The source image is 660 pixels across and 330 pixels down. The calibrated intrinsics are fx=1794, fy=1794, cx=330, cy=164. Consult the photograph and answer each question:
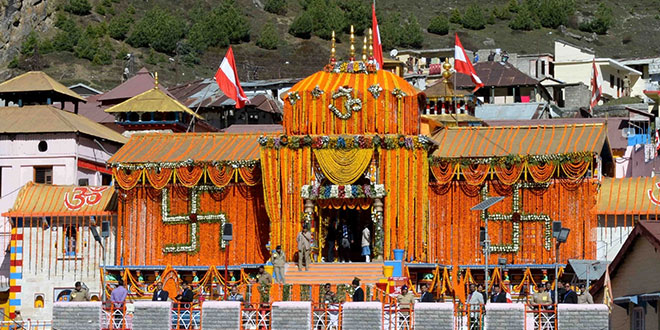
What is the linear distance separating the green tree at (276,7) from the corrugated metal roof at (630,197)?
127m

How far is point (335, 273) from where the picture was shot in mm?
64438

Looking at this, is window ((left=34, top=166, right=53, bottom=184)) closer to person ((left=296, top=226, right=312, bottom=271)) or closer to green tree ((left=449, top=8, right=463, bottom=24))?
person ((left=296, top=226, right=312, bottom=271))

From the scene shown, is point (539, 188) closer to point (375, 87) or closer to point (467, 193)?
point (467, 193)

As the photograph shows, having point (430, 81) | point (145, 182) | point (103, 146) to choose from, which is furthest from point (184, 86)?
point (145, 182)

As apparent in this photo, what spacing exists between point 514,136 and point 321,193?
8371mm

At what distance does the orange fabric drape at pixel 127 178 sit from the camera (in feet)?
233

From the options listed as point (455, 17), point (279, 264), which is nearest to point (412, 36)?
point (455, 17)

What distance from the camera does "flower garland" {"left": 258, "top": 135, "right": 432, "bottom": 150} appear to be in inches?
2638

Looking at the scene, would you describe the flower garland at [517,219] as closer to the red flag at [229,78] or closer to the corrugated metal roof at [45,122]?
the red flag at [229,78]

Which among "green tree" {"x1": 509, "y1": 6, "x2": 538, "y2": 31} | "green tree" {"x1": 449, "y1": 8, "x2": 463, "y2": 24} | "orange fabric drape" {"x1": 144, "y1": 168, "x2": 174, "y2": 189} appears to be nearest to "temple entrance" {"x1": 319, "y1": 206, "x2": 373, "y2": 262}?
"orange fabric drape" {"x1": 144, "y1": 168, "x2": 174, "y2": 189}

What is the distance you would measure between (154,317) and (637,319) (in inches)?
515

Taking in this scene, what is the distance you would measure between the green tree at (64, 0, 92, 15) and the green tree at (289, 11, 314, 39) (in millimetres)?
21671

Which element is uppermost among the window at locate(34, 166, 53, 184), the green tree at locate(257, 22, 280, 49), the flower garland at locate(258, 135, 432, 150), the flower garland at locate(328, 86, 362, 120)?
the green tree at locate(257, 22, 280, 49)

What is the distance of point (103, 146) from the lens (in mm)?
83125
